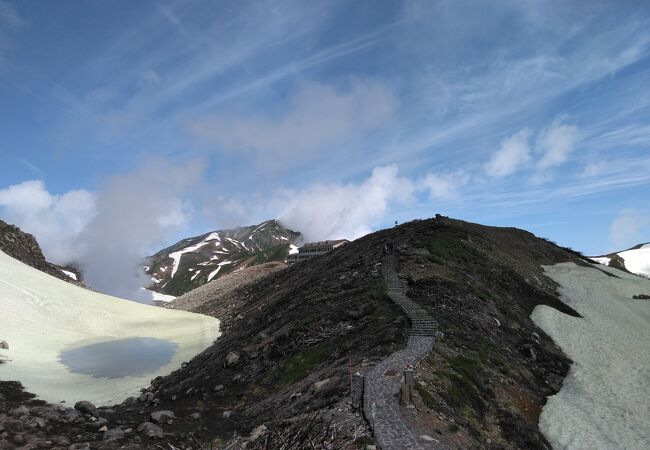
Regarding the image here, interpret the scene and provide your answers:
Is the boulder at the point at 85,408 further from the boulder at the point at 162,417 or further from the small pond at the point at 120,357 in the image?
the small pond at the point at 120,357

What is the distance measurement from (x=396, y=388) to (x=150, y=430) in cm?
1348

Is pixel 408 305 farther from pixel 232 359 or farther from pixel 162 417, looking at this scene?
pixel 162 417

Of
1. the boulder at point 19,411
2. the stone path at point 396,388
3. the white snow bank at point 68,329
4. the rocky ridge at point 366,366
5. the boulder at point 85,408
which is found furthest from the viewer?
the white snow bank at point 68,329

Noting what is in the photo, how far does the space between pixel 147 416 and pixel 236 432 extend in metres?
8.51

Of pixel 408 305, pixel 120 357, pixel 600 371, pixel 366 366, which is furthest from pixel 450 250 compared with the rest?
pixel 120 357

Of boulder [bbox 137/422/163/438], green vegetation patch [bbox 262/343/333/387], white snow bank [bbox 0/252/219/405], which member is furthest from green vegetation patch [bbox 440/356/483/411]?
white snow bank [bbox 0/252/219/405]

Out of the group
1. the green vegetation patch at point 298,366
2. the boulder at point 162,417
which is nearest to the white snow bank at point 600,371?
the green vegetation patch at point 298,366

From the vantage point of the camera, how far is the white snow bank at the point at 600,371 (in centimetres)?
2273

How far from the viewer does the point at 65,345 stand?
4916 cm

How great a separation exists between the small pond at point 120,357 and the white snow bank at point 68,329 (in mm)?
1086

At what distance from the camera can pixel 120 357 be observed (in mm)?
47156

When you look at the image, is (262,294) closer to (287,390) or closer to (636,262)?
(287,390)

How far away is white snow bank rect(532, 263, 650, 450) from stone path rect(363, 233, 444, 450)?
825 centimetres

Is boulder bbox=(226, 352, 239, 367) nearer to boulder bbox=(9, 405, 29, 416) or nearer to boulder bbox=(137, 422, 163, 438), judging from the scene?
boulder bbox=(137, 422, 163, 438)
